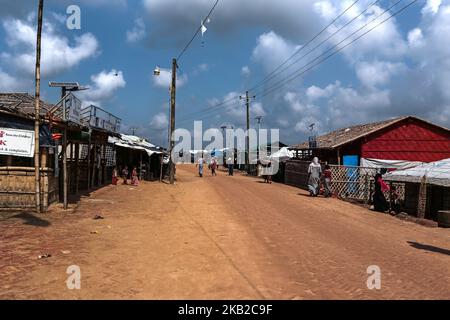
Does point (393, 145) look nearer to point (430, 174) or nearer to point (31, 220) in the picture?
point (430, 174)

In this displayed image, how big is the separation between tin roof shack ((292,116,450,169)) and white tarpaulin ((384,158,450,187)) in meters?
9.42

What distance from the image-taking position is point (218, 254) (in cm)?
842

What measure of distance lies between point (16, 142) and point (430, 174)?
47.6 ft

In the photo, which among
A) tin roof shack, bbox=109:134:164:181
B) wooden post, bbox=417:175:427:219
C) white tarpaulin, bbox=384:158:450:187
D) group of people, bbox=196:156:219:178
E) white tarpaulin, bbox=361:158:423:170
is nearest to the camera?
white tarpaulin, bbox=384:158:450:187

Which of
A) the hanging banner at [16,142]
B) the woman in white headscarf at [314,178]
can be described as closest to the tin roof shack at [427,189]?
the woman in white headscarf at [314,178]

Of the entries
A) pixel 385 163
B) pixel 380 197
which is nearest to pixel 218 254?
pixel 380 197

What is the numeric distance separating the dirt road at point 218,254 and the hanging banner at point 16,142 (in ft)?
7.29

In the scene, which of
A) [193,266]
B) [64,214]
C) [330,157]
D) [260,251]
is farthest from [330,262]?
[330,157]

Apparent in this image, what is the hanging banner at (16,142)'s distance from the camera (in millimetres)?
13242

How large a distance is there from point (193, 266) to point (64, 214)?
6884 millimetres

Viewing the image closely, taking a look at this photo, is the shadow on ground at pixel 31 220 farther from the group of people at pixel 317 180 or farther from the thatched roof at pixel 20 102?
the group of people at pixel 317 180

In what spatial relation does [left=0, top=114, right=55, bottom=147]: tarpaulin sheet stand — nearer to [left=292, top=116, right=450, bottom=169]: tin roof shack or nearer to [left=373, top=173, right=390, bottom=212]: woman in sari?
[left=373, top=173, right=390, bottom=212]: woman in sari

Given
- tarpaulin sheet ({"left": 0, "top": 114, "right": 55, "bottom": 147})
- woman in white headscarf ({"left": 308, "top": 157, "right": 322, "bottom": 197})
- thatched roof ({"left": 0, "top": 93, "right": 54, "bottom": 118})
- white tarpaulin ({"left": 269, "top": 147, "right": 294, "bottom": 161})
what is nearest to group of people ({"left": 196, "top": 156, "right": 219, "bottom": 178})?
white tarpaulin ({"left": 269, "top": 147, "right": 294, "bottom": 161})

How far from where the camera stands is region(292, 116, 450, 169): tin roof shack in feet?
92.0
